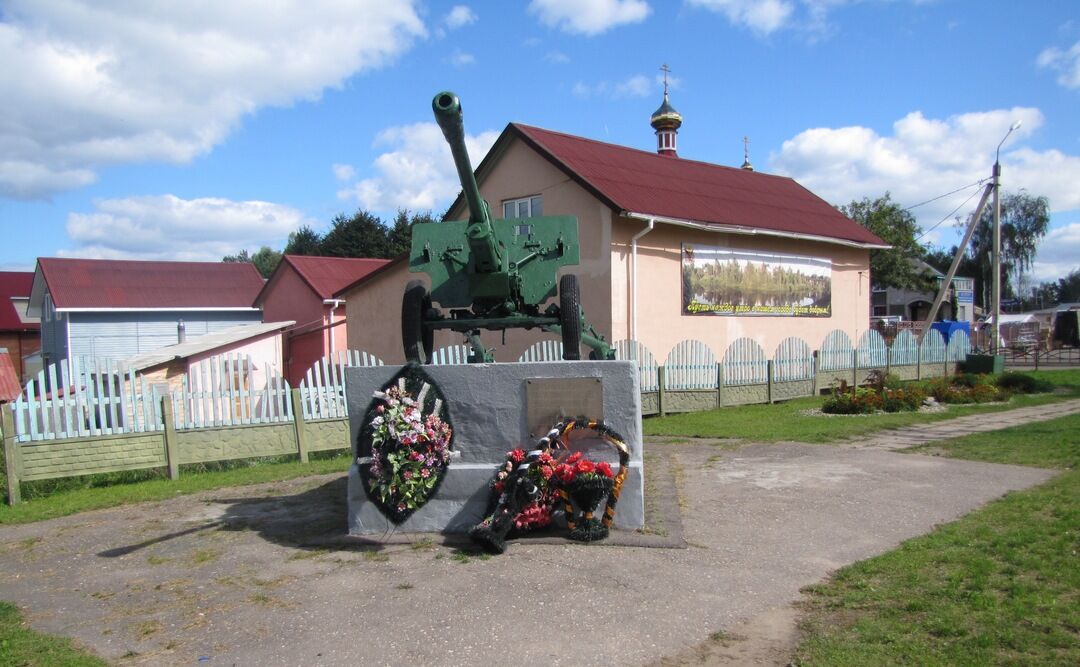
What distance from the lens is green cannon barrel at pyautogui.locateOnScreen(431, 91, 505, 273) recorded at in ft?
19.9

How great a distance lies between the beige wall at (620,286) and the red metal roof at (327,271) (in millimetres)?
4035

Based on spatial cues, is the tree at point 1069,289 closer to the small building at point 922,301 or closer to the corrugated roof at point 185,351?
the small building at point 922,301

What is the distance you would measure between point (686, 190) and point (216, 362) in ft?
42.9

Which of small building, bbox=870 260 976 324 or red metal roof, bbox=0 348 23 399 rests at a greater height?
small building, bbox=870 260 976 324

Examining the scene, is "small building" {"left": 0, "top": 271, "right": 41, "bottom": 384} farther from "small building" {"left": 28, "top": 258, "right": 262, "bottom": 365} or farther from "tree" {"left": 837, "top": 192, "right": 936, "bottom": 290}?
"tree" {"left": 837, "top": 192, "right": 936, "bottom": 290}

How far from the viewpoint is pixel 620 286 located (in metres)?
17.5

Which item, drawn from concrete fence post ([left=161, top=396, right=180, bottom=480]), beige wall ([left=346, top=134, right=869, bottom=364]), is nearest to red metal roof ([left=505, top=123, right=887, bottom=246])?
beige wall ([left=346, top=134, right=869, bottom=364])

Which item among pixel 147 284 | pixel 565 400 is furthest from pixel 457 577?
pixel 147 284

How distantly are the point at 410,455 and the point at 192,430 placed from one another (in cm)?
500

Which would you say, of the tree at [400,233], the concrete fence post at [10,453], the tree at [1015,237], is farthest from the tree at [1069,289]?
the concrete fence post at [10,453]

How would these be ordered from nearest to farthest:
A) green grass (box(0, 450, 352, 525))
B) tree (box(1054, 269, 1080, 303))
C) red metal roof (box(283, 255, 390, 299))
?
green grass (box(0, 450, 352, 525)), red metal roof (box(283, 255, 390, 299)), tree (box(1054, 269, 1080, 303))

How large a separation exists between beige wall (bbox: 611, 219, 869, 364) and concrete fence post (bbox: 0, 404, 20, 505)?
1133 centimetres

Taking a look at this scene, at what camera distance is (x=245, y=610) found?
5.17 metres

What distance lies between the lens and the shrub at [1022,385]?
18.6 meters
